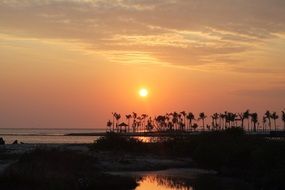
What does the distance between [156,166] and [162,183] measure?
24094 mm

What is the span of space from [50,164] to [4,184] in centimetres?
887

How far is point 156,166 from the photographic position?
3388 inches

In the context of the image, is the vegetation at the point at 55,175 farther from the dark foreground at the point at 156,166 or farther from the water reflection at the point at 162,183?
the water reflection at the point at 162,183

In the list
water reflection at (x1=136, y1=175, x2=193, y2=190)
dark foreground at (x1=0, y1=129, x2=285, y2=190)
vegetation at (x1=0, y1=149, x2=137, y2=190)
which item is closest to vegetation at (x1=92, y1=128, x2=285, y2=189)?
dark foreground at (x1=0, y1=129, x2=285, y2=190)

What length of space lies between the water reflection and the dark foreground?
1121 millimetres

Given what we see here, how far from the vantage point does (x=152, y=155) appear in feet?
349

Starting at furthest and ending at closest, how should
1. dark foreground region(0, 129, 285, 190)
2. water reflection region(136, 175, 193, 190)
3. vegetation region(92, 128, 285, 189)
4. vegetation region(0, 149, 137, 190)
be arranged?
vegetation region(92, 128, 285, 189), water reflection region(136, 175, 193, 190), dark foreground region(0, 129, 285, 190), vegetation region(0, 149, 137, 190)

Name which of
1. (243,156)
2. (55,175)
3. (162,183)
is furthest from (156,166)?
(55,175)

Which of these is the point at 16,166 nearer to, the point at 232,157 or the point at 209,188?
the point at 209,188

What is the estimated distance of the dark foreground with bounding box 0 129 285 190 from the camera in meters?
49.3

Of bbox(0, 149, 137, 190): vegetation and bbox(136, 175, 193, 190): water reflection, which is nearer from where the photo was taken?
bbox(0, 149, 137, 190): vegetation

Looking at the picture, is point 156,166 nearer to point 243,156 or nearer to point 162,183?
point 243,156

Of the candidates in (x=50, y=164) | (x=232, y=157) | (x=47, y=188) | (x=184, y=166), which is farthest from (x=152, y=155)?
(x=47, y=188)

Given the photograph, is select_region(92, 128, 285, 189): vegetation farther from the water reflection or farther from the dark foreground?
the water reflection
